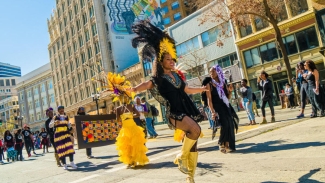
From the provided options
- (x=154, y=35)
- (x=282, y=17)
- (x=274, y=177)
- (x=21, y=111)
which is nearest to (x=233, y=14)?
(x=282, y=17)

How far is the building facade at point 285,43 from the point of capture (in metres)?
23.6

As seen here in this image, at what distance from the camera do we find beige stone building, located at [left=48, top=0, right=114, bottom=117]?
5022 centimetres

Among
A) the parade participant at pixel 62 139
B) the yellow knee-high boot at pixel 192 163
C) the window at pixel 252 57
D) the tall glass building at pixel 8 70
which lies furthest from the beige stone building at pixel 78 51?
the tall glass building at pixel 8 70

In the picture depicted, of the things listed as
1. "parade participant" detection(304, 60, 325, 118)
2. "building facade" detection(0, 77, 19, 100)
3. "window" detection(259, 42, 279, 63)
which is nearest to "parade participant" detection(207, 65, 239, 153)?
"parade participant" detection(304, 60, 325, 118)

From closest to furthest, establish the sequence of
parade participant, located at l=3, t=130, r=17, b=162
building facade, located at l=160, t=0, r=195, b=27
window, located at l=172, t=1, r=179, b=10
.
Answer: parade participant, located at l=3, t=130, r=17, b=162 < building facade, located at l=160, t=0, r=195, b=27 < window, located at l=172, t=1, r=179, b=10

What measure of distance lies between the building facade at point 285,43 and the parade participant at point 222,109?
2097 cm

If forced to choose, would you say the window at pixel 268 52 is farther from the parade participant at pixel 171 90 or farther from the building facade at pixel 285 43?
the parade participant at pixel 171 90

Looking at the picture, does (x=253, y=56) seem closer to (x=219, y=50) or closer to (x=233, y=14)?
(x=219, y=50)

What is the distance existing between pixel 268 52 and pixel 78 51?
41.4 meters

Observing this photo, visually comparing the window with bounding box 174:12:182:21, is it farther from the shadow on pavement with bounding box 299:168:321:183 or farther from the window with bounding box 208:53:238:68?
the shadow on pavement with bounding box 299:168:321:183

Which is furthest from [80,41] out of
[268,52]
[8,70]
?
[8,70]

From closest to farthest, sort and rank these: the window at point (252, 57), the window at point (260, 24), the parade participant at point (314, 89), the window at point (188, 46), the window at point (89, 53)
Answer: the parade participant at point (314, 89) < the window at point (260, 24) < the window at point (252, 57) < the window at point (188, 46) < the window at point (89, 53)

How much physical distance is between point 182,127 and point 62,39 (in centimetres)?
6645

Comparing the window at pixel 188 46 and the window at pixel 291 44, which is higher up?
the window at pixel 188 46
